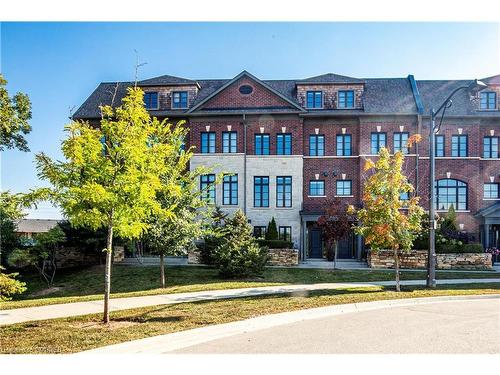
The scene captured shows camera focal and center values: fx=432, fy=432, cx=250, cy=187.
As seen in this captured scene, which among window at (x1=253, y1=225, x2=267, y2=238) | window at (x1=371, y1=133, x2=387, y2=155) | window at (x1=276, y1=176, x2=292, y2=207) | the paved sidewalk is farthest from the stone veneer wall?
window at (x1=371, y1=133, x2=387, y2=155)

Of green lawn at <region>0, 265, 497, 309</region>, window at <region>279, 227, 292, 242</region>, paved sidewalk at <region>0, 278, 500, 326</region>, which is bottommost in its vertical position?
green lawn at <region>0, 265, 497, 309</region>

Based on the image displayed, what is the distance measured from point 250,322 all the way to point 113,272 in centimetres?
1457

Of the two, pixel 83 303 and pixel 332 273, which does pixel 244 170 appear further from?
pixel 83 303

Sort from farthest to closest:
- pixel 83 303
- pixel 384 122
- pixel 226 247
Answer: pixel 384 122 < pixel 226 247 < pixel 83 303

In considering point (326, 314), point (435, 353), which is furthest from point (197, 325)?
point (435, 353)

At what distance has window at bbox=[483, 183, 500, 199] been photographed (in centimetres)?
2856

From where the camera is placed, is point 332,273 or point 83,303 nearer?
point 83,303

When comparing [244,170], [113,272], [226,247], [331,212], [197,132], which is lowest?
[113,272]

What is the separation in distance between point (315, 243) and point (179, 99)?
14.0m

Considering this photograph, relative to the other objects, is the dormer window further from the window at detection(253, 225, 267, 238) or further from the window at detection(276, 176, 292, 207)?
the window at detection(253, 225, 267, 238)

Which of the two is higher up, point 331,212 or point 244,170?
point 244,170

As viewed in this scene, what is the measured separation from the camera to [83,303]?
13.4 m

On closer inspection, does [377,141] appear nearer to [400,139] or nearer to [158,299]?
[400,139]

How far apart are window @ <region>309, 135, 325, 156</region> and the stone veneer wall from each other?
8266 mm
